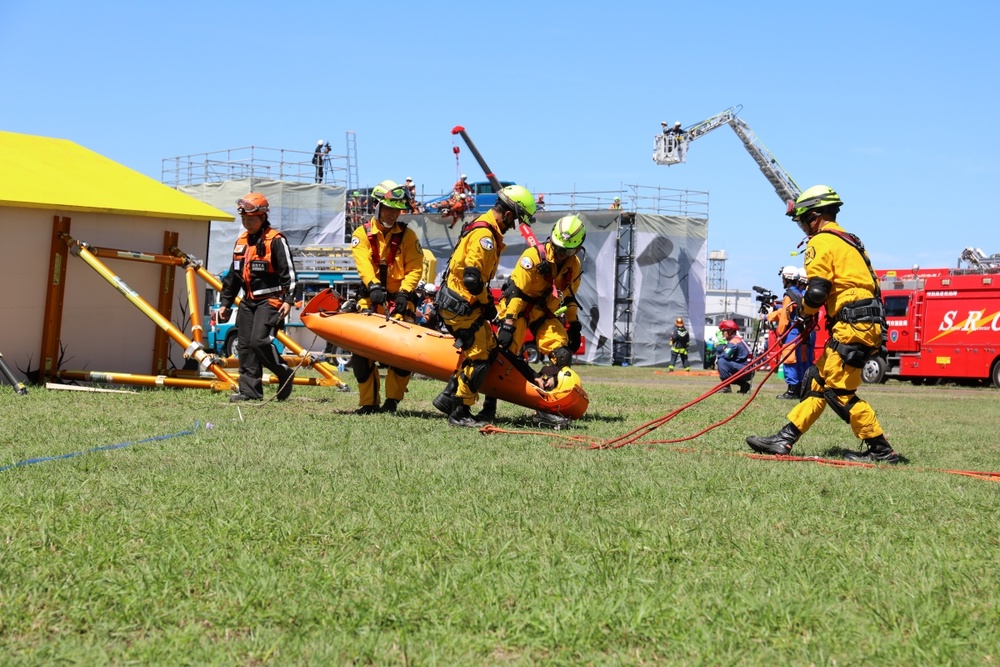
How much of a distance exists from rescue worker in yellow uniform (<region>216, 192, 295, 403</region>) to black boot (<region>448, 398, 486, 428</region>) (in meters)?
2.53

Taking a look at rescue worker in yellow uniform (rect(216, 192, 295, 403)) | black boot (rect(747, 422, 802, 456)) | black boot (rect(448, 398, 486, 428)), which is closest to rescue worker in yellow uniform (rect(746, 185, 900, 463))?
black boot (rect(747, 422, 802, 456))

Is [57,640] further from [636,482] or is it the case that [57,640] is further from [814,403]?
[814,403]

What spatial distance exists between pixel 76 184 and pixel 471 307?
6643 mm

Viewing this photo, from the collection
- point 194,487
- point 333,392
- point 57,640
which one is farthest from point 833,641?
point 333,392

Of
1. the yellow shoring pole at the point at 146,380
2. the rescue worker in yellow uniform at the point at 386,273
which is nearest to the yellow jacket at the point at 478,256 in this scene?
the rescue worker in yellow uniform at the point at 386,273

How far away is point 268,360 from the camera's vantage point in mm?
11445

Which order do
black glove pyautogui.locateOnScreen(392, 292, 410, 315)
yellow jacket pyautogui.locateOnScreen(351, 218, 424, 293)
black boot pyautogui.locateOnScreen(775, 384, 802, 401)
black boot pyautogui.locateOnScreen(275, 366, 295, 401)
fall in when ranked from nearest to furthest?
black glove pyautogui.locateOnScreen(392, 292, 410, 315)
yellow jacket pyautogui.locateOnScreen(351, 218, 424, 293)
black boot pyautogui.locateOnScreen(275, 366, 295, 401)
black boot pyautogui.locateOnScreen(775, 384, 802, 401)

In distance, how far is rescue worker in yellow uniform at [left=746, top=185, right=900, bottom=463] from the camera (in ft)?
26.3

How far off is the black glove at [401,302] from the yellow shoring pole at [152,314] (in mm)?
2672

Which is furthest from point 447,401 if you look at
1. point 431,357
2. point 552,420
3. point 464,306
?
point 552,420

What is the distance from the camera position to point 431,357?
9945mm

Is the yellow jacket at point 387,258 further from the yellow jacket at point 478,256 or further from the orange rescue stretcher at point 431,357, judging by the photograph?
the yellow jacket at point 478,256

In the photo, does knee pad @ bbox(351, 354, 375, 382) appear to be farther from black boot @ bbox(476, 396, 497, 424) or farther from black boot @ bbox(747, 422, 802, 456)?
black boot @ bbox(747, 422, 802, 456)

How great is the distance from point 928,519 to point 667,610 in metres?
2.32
